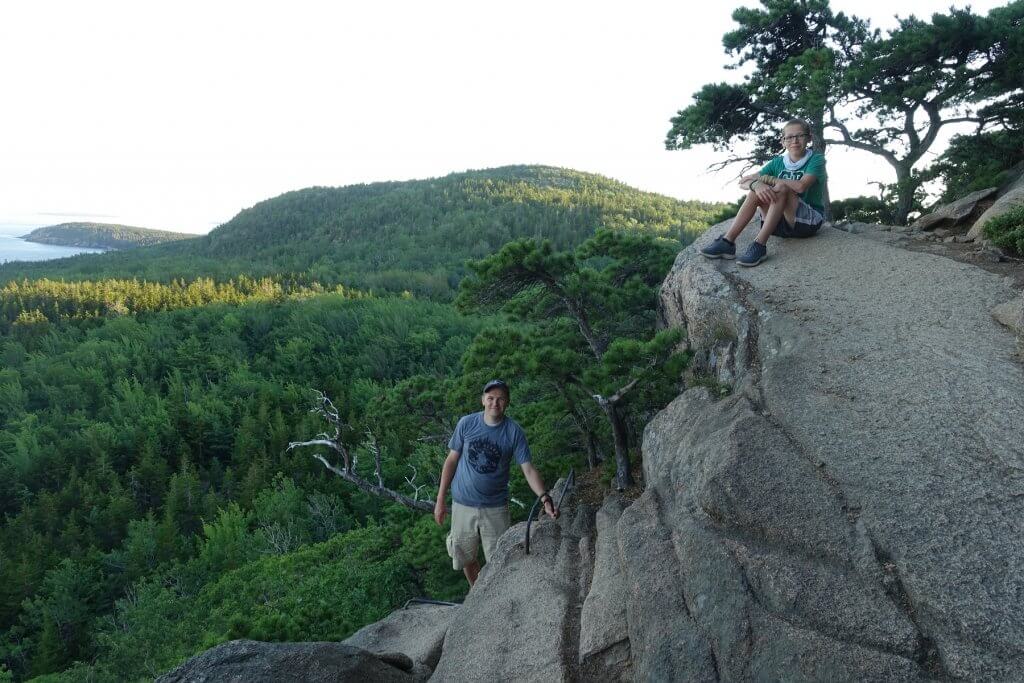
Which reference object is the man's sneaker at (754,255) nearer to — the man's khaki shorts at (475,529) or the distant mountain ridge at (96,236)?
the man's khaki shorts at (475,529)

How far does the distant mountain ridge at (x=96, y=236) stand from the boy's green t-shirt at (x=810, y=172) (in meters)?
121

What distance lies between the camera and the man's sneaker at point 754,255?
6259mm

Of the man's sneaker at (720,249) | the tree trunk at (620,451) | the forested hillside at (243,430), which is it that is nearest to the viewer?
the tree trunk at (620,451)

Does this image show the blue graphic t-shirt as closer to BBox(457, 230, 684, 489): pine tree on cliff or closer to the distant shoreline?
BBox(457, 230, 684, 489): pine tree on cliff

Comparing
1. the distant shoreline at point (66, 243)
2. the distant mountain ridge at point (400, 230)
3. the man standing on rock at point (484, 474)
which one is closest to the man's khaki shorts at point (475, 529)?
the man standing on rock at point (484, 474)

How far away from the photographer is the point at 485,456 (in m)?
4.54

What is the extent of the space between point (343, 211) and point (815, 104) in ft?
252

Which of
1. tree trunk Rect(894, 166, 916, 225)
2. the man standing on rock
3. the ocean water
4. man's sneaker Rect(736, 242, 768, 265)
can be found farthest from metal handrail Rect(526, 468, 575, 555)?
the ocean water

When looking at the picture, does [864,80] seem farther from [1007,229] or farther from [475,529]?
[475,529]

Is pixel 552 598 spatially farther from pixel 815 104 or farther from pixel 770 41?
pixel 770 41

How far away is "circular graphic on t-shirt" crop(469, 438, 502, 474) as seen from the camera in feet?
14.8

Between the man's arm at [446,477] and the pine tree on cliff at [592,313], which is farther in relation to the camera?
the pine tree on cliff at [592,313]

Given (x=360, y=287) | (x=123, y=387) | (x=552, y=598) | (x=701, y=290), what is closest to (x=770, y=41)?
(x=701, y=290)

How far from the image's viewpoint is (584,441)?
24.2ft
